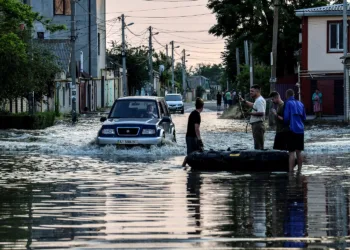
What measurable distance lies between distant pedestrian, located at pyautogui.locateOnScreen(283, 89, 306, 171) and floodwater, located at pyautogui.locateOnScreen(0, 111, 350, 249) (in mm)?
515

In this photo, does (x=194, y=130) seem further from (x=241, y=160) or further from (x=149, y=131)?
(x=149, y=131)

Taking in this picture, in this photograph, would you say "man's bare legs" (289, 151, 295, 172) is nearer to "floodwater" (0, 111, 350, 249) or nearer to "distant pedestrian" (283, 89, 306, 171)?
"distant pedestrian" (283, 89, 306, 171)

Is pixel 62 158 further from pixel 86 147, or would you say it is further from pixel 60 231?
pixel 60 231

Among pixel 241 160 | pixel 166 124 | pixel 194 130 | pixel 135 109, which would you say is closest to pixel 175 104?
pixel 166 124

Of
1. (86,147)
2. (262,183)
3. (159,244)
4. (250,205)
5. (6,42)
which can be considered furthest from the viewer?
(6,42)

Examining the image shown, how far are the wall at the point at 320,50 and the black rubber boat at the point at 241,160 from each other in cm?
3517

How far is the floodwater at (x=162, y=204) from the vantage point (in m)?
11.2

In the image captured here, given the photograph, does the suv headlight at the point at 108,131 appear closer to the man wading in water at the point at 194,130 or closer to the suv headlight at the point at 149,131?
the suv headlight at the point at 149,131

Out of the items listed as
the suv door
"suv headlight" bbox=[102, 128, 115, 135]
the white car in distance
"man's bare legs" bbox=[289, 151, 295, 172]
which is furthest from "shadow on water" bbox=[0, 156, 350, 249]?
the white car in distance

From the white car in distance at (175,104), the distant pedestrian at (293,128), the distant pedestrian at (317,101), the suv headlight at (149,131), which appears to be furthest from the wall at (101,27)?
the distant pedestrian at (293,128)

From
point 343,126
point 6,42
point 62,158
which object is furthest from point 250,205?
point 343,126

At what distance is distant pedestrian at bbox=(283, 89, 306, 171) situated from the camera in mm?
21438

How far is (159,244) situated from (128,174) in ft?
33.9

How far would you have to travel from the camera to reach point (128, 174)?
21.1 meters
